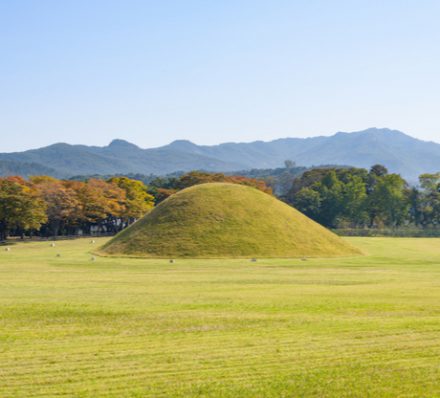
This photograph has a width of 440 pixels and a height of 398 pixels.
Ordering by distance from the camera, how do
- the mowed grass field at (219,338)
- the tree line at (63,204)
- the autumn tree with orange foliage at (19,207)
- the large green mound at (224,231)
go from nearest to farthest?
the mowed grass field at (219,338)
the large green mound at (224,231)
the autumn tree with orange foliage at (19,207)
the tree line at (63,204)

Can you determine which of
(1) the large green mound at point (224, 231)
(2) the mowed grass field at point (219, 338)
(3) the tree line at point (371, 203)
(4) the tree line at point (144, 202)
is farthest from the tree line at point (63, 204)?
(2) the mowed grass field at point (219, 338)

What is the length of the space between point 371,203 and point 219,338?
11119cm

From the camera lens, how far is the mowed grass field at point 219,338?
1409 centimetres

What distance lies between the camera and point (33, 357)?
16.5 meters

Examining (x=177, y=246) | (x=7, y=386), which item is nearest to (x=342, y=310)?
(x=7, y=386)

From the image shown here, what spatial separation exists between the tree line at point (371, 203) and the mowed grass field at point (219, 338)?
3425 inches

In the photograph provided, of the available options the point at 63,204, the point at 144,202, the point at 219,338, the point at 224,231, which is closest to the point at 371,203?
the point at 144,202

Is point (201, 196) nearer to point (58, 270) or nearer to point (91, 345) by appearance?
point (58, 270)

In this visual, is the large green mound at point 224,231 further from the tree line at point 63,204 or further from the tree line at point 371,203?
the tree line at point 371,203

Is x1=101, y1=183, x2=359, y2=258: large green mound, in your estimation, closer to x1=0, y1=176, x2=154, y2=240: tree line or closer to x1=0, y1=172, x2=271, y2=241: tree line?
x1=0, y1=172, x2=271, y2=241: tree line

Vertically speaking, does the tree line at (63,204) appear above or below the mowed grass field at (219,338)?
above

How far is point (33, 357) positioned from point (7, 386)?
8.46 feet

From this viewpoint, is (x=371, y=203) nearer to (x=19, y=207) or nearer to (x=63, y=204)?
(x=63, y=204)

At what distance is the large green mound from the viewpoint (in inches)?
2507
